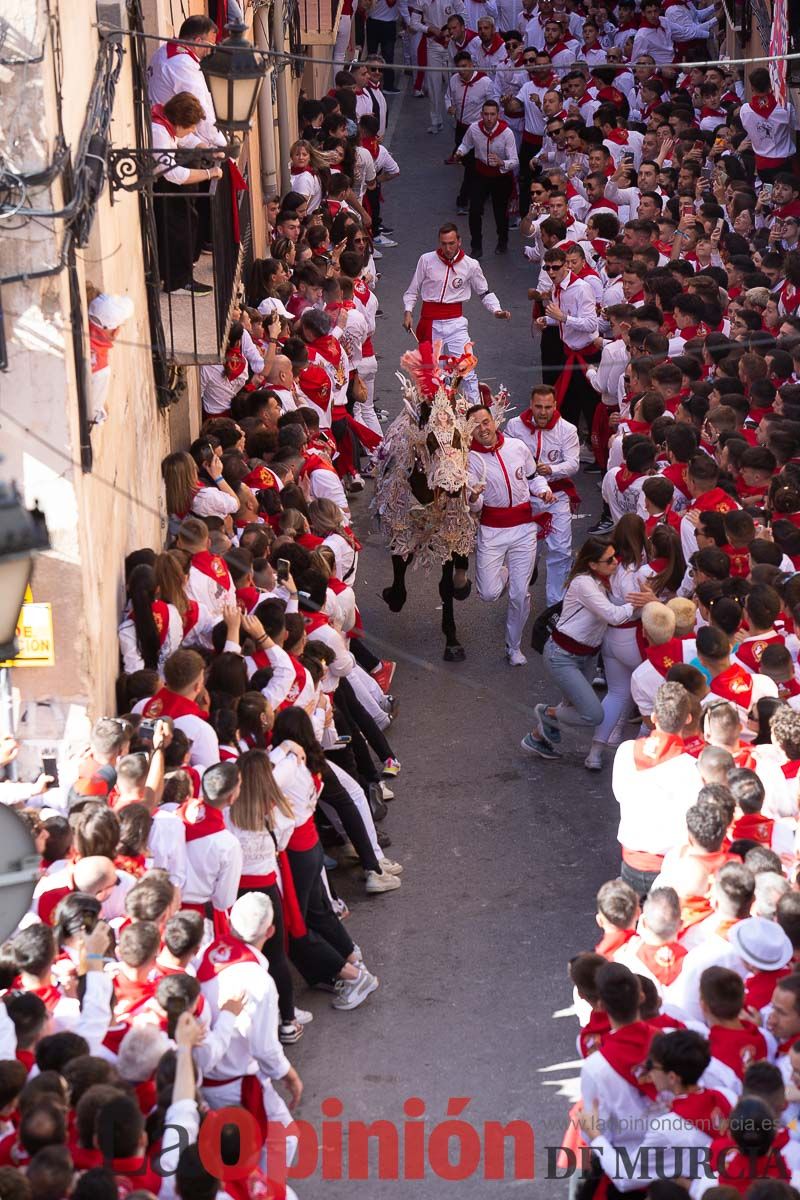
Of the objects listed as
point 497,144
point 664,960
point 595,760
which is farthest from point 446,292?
point 664,960

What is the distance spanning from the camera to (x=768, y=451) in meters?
10.2

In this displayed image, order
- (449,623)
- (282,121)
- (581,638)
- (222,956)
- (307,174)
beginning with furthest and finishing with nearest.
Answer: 1. (282,121)
2. (307,174)
3. (449,623)
4. (581,638)
5. (222,956)

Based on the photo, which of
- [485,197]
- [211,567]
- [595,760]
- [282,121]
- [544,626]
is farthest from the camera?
[485,197]

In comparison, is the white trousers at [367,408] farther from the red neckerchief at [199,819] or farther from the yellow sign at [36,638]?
the red neckerchief at [199,819]

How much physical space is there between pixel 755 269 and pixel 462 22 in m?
11.1

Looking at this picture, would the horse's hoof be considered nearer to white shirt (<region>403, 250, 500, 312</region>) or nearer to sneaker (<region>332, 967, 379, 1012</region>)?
white shirt (<region>403, 250, 500, 312</region>)

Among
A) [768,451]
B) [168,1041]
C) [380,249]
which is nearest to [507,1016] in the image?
[168,1041]

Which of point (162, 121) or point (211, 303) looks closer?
point (162, 121)

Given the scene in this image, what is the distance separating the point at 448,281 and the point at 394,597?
3981 mm

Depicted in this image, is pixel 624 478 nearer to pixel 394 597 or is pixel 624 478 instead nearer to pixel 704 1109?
pixel 394 597

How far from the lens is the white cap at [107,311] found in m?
7.62

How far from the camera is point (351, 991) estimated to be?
8016 mm

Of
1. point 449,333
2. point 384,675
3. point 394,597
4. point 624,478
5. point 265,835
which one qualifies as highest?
point 449,333

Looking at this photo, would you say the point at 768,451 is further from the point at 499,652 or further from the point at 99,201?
the point at 99,201
